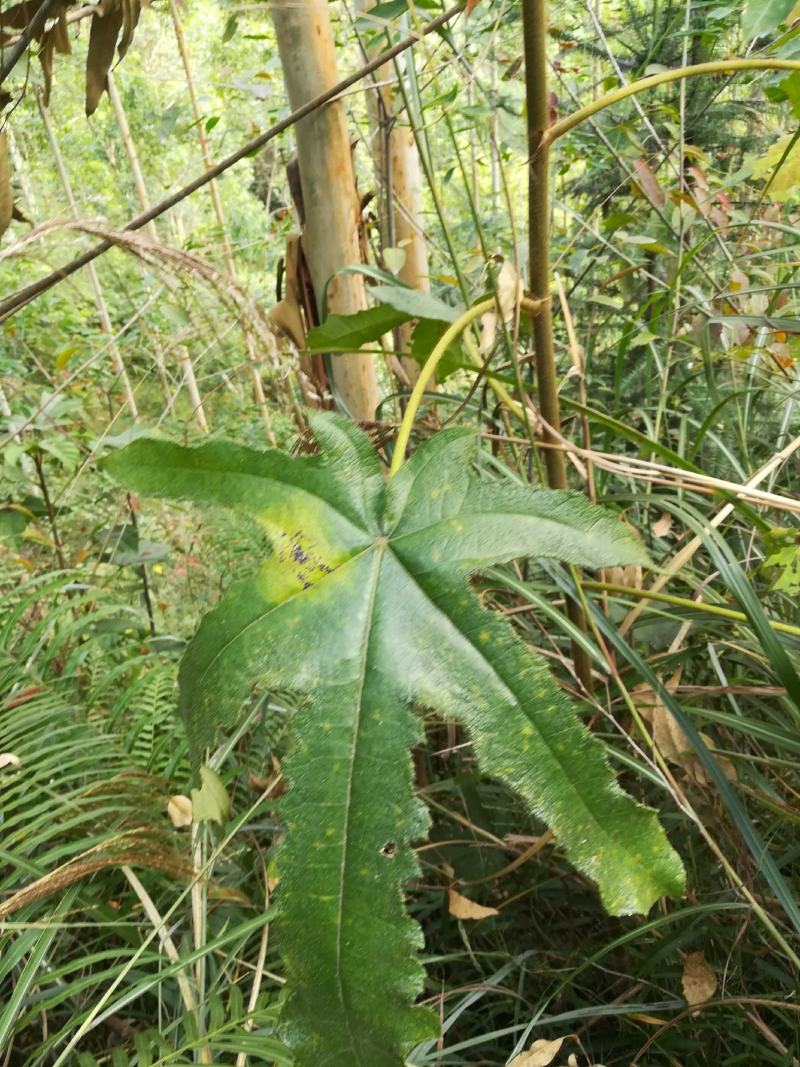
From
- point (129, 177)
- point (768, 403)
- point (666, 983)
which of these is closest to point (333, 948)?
point (666, 983)

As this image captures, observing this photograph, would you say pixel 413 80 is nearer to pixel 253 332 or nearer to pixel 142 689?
pixel 253 332

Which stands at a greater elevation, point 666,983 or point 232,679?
point 232,679

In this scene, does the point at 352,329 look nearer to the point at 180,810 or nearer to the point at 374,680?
the point at 374,680

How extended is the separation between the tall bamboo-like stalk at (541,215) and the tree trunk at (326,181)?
0.48 metres

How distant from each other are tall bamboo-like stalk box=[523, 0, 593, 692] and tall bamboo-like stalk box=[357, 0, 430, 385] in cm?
53

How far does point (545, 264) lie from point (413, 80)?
350 mm

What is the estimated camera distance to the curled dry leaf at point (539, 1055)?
1.89 feet

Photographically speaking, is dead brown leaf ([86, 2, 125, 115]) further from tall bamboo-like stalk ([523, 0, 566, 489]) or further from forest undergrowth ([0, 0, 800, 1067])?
tall bamboo-like stalk ([523, 0, 566, 489])

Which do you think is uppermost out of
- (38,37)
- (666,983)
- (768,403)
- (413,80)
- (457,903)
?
(38,37)

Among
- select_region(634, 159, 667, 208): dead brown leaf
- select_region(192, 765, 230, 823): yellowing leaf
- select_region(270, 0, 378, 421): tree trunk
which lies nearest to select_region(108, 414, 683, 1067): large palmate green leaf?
select_region(192, 765, 230, 823): yellowing leaf

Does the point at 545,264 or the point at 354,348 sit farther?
the point at 354,348

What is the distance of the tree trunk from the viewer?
0.94 meters

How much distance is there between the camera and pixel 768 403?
54.4 inches

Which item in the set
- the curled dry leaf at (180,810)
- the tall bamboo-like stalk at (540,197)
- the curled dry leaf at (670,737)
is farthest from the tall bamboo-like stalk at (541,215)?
the curled dry leaf at (180,810)
